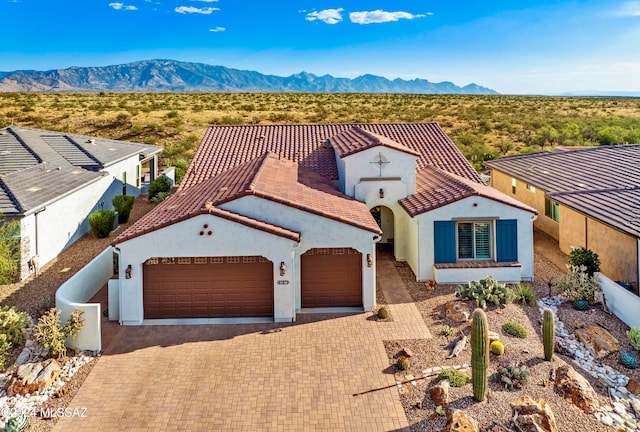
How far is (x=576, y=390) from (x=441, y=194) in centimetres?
1047

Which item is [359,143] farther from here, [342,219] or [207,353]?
[207,353]

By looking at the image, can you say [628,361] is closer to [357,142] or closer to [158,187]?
[357,142]

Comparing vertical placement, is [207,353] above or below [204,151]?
below

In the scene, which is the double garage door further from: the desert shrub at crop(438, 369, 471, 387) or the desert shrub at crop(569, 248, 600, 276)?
the desert shrub at crop(569, 248, 600, 276)

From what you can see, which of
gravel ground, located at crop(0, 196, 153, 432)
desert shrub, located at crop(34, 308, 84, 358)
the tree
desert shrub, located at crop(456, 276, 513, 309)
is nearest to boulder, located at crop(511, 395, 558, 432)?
desert shrub, located at crop(456, 276, 513, 309)

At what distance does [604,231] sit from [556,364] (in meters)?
8.82

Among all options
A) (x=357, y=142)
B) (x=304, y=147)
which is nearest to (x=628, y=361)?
(x=357, y=142)

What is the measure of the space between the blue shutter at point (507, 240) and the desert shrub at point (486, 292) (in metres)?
2.48

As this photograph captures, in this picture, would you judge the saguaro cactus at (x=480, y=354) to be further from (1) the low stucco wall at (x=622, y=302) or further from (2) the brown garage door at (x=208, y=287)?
(2) the brown garage door at (x=208, y=287)

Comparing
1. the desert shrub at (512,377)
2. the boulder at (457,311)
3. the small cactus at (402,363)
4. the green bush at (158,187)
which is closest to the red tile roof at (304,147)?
the green bush at (158,187)

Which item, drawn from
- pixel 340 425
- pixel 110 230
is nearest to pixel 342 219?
pixel 340 425

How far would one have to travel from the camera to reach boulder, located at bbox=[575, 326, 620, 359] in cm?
1386

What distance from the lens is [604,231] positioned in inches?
752

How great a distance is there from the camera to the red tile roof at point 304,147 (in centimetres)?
2558
